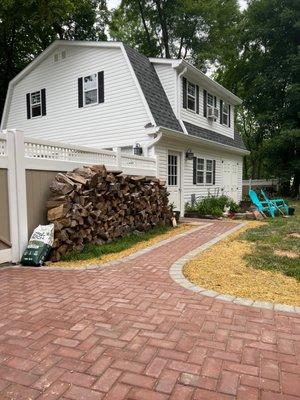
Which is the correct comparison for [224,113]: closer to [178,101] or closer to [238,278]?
[178,101]

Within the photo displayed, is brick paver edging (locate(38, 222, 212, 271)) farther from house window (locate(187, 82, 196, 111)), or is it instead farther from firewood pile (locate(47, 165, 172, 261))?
house window (locate(187, 82, 196, 111))

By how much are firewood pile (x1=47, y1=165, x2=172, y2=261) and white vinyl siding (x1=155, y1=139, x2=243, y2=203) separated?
193cm

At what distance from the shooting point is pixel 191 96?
12336 mm

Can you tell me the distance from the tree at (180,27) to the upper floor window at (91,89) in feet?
33.2

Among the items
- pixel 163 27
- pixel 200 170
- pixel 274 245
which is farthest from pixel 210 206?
pixel 163 27

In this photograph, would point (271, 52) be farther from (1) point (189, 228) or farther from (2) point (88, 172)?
(2) point (88, 172)

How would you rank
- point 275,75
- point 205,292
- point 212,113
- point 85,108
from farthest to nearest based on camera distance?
point 275,75 < point 212,113 < point 85,108 < point 205,292

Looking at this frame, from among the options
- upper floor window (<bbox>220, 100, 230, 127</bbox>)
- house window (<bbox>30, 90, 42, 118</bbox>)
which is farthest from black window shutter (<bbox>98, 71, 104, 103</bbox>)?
upper floor window (<bbox>220, 100, 230, 127</bbox>)

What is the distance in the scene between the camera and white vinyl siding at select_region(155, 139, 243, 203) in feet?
34.7

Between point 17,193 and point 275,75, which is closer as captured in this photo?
point 17,193

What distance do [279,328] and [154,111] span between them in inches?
323

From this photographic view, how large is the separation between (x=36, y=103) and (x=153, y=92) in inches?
208

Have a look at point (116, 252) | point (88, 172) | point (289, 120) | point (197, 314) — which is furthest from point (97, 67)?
point (289, 120)

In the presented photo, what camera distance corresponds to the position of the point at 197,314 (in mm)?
3312
